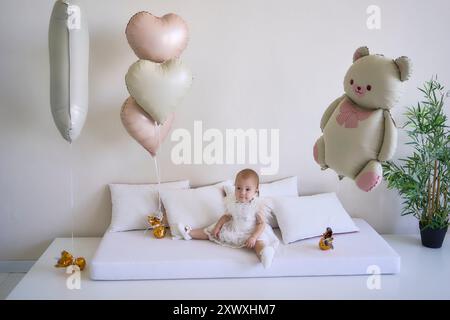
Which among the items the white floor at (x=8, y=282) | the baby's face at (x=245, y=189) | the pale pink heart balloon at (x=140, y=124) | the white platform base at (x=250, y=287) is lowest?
the white floor at (x=8, y=282)

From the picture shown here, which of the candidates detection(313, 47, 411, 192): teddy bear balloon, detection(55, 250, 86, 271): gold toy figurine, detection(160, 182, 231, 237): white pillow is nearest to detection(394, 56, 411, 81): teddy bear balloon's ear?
detection(313, 47, 411, 192): teddy bear balloon

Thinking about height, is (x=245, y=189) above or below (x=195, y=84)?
below

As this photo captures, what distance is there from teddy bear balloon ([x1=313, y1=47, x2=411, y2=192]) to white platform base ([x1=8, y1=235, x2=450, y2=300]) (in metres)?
0.64

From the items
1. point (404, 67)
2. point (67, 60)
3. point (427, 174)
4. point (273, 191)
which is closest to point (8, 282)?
point (67, 60)

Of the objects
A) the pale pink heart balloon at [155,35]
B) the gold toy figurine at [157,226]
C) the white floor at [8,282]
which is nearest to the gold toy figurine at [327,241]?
the gold toy figurine at [157,226]

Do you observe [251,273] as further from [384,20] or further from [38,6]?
[38,6]

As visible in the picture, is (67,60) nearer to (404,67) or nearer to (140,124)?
(140,124)

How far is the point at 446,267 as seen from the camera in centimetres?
271

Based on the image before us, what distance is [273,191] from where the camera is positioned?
3.07 m

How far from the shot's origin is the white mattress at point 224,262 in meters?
2.50

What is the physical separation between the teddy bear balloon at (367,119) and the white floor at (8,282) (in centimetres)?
215

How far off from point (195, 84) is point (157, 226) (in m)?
0.96

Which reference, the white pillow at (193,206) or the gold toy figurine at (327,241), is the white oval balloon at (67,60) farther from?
the gold toy figurine at (327,241)

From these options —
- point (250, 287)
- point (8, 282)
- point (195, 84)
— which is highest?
point (195, 84)
